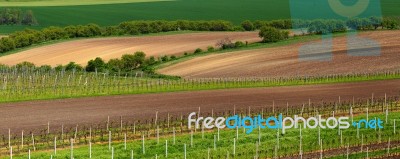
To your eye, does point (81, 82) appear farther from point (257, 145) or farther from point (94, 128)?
point (257, 145)

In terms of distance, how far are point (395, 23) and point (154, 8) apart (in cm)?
5320

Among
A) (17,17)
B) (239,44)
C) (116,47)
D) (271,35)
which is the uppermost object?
(17,17)

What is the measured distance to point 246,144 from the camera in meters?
38.4

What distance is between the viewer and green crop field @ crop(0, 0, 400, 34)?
132000 millimetres

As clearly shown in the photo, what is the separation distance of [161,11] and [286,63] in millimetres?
62446

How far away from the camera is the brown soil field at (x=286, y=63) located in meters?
79.4

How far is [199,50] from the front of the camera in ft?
320

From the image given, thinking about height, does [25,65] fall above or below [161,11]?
below

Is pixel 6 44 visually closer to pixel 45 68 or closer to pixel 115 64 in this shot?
pixel 115 64

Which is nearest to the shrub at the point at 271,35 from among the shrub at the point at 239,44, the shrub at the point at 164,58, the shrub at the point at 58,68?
the shrub at the point at 239,44

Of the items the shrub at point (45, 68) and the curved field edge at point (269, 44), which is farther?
the curved field edge at point (269, 44)

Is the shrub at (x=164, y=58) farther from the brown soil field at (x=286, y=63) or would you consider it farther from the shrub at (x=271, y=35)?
the shrub at (x=271, y=35)

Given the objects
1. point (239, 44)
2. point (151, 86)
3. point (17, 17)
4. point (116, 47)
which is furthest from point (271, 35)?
point (17, 17)

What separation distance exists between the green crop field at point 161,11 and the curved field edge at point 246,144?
281 feet
